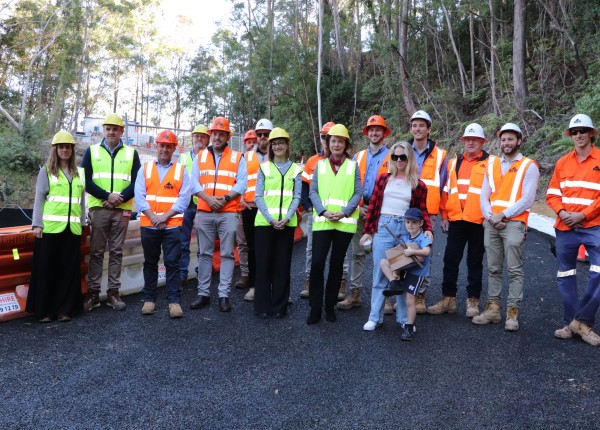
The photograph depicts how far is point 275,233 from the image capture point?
566cm

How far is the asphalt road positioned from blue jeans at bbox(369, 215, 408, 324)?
0.21 meters

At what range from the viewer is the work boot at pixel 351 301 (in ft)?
19.3

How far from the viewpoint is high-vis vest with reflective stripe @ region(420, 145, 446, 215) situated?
→ 5.63 meters

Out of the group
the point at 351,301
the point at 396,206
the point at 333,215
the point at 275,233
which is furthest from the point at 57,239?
the point at 396,206

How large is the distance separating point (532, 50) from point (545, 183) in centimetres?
888

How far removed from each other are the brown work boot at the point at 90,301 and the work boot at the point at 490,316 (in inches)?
170

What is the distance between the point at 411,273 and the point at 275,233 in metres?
1.62

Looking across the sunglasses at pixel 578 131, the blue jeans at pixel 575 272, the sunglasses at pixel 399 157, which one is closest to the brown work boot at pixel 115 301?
the sunglasses at pixel 399 157

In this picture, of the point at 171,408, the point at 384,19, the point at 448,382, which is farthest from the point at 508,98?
the point at 171,408

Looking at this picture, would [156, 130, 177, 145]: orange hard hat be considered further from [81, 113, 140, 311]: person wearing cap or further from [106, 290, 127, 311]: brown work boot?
[106, 290, 127, 311]: brown work boot

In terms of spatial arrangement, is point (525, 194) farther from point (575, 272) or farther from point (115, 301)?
point (115, 301)

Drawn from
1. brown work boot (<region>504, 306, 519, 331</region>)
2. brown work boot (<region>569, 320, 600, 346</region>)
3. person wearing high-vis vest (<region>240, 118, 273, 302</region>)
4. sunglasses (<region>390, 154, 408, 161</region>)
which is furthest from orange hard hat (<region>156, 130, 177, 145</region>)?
brown work boot (<region>569, 320, 600, 346</region>)

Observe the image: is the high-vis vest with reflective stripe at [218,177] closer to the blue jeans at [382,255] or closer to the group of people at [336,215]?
the group of people at [336,215]

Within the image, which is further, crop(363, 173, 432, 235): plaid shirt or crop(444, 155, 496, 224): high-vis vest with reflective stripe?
crop(444, 155, 496, 224): high-vis vest with reflective stripe
